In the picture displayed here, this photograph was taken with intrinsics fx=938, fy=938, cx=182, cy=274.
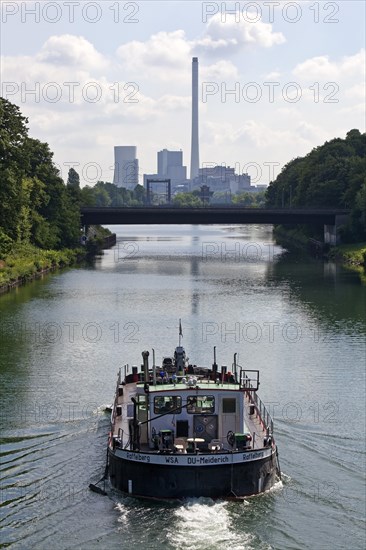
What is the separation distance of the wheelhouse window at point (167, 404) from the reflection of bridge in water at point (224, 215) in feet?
354

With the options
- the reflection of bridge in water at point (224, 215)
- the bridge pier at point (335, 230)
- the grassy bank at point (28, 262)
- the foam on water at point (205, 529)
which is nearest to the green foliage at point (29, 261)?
the grassy bank at point (28, 262)

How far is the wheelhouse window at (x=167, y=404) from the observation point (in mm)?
37188

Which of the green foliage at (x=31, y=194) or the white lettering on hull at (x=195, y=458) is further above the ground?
the green foliage at (x=31, y=194)

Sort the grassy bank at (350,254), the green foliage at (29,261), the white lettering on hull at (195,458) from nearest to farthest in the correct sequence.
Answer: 1. the white lettering on hull at (195,458)
2. the green foliage at (29,261)
3. the grassy bank at (350,254)

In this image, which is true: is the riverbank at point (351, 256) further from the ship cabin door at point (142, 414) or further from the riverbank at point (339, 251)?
the ship cabin door at point (142, 414)

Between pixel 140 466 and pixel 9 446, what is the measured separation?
A: 8340 millimetres

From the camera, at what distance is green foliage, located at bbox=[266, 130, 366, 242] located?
5512 inches

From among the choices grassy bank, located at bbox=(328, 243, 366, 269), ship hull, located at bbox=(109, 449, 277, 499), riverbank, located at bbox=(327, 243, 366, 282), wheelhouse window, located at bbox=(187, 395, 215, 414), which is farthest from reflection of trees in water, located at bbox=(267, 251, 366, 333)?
ship hull, located at bbox=(109, 449, 277, 499)

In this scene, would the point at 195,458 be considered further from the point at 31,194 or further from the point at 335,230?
the point at 335,230

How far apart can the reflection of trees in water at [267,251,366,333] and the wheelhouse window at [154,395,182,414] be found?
35.1 metres

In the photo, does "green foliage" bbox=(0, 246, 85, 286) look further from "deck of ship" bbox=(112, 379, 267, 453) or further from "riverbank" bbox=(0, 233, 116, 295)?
"deck of ship" bbox=(112, 379, 267, 453)

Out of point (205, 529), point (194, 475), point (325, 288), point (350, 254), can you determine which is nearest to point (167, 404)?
point (194, 475)

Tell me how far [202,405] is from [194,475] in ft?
11.4

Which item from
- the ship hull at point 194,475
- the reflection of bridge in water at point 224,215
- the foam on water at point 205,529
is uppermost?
the reflection of bridge in water at point 224,215
